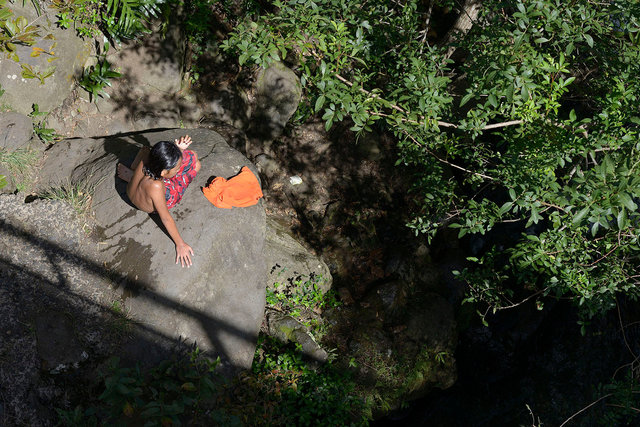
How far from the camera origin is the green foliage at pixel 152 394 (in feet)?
10.1

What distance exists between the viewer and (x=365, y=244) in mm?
7043

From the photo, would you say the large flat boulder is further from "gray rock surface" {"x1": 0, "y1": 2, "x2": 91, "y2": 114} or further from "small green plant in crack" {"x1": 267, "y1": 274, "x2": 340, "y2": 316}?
"small green plant in crack" {"x1": 267, "y1": 274, "x2": 340, "y2": 316}

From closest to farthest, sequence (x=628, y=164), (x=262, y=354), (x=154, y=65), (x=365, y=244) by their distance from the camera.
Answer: (x=628, y=164) → (x=262, y=354) → (x=154, y=65) → (x=365, y=244)

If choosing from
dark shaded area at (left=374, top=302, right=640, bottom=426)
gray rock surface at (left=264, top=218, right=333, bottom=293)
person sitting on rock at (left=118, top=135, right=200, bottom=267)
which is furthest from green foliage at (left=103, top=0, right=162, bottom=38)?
dark shaded area at (left=374, top=302, right=640, bottom=426)

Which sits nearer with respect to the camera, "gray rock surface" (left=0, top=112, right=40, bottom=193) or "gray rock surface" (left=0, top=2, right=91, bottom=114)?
"gray rock surface" (left=0, top=112, right=40, bottom=193)

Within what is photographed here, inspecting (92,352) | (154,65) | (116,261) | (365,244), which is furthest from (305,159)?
(92,352)

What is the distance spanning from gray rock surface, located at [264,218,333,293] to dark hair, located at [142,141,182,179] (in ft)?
8.09

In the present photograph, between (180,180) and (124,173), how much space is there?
0.63m

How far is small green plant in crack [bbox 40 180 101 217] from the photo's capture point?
437cm

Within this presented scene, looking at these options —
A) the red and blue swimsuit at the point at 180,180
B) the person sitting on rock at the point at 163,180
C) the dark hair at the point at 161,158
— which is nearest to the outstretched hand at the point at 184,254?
the person sitting on rock at the point at 163,180

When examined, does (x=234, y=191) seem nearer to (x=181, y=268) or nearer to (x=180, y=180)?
(x=180, y=180)

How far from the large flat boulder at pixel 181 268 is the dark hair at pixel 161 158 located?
2.66 ft

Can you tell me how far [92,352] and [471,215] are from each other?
3.70m

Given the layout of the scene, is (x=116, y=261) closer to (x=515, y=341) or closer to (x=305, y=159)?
(x=305, y=159)
